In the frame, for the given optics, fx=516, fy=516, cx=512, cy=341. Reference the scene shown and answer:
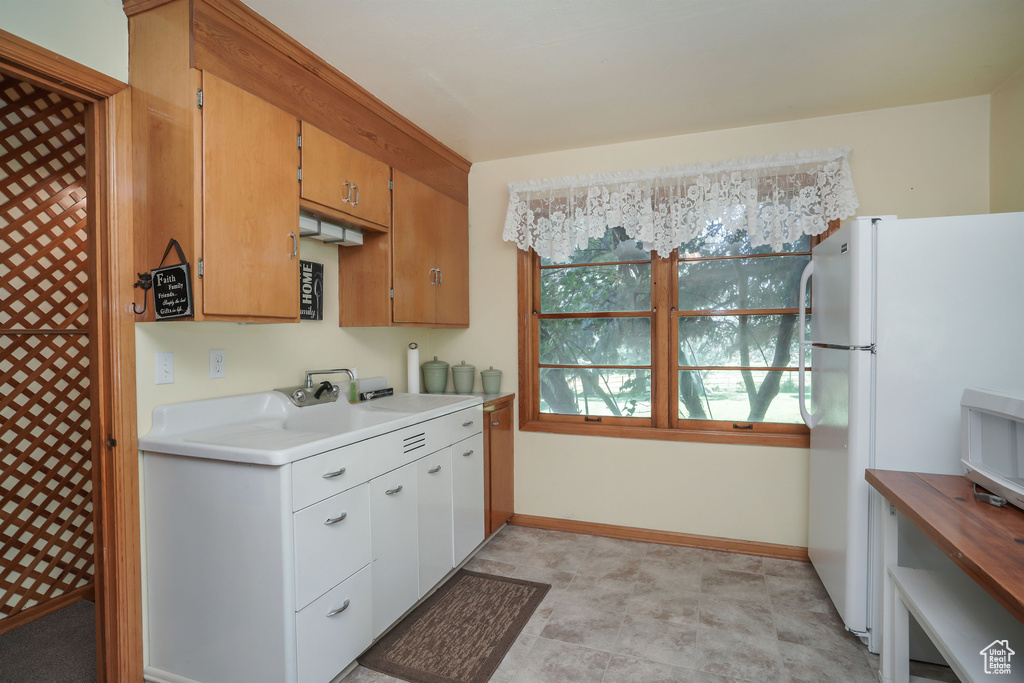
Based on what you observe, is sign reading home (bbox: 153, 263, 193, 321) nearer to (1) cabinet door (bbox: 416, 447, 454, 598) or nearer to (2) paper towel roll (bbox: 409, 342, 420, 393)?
(1) cabinet door (bbox: 416, 447, 454, 598)

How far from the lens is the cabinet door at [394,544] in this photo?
198cm

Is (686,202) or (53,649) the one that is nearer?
(53,649)

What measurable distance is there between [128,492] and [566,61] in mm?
2301

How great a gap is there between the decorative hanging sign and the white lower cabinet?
19.0 inches

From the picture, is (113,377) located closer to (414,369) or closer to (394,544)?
(394,544)

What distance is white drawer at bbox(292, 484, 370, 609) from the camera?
63.5 inches

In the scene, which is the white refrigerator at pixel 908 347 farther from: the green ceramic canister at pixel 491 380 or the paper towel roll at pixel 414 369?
the paper towel roll at pixel 414 369

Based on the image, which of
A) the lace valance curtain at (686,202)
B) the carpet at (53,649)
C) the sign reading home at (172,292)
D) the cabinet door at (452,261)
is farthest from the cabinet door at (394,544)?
the lace valance curtain at (686,202)

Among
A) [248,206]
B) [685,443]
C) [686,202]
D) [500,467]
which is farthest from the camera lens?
[500,467]

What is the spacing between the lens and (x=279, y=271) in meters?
1.91

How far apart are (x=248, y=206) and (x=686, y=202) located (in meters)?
2.18

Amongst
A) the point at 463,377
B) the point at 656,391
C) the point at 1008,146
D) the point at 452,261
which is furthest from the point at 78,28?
the point at 1008,146

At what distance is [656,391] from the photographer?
3.09 m

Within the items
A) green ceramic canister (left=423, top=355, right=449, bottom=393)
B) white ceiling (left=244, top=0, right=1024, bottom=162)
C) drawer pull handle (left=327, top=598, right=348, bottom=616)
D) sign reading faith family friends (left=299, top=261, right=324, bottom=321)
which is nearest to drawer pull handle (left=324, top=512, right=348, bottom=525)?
drawer pull handle (left=327, top=598, right=348, bottom=616)
